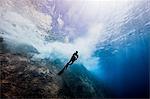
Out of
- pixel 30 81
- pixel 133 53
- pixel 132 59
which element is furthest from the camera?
pixel 132 59

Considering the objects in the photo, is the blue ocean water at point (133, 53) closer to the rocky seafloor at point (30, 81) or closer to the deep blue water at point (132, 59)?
the deep blue water at point (132, 59)

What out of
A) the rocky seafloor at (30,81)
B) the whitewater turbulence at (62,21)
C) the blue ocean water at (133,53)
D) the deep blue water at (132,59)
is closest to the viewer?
the rocky seafloor at (30,81)

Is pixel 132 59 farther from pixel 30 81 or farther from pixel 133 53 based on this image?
pixel 30 81

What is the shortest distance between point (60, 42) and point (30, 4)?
8.09 meters

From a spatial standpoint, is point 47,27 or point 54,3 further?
point 47,27

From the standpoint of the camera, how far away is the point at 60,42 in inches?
1075

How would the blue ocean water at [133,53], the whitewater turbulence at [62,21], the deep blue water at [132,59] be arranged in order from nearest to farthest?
1. the whitewater turbulence at [62,21]
2. the blue ocean water at [133,53]
3. the deep blue water at [132,59]

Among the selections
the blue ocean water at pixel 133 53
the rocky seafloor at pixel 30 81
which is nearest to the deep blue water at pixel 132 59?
the blue ocean water at pixel 133 53

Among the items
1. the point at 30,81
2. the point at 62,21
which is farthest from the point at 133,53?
the point at 30,81

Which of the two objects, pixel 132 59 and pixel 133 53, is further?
pixel 132 59

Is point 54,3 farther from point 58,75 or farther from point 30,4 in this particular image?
point 58,75

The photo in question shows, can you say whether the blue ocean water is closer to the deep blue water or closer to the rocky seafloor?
the deep blue water

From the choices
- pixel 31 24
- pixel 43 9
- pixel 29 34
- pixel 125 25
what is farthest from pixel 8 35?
pixel 125 25

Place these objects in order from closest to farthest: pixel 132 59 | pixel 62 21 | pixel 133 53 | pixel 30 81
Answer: pixel 30 81, pixel 62 21, pixel 133 53, pixel 132 59
